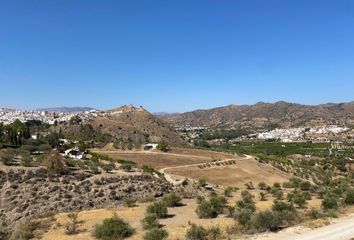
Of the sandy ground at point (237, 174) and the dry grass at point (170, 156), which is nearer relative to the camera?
the sandy ground at point (237, 174)

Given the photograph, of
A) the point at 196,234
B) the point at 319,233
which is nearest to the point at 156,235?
the point at 196,234

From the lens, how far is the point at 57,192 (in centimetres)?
3534

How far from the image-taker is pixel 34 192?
34406 millimetres

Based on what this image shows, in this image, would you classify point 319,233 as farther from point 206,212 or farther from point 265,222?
point 206,212

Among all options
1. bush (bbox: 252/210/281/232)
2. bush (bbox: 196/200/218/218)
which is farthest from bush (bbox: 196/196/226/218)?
bush (bbox: 252/210/281/232)

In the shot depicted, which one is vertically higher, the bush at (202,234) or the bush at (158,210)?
the bush at (202,234)

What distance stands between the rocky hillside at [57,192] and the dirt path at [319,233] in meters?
18.2

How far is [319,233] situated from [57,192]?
924 inches

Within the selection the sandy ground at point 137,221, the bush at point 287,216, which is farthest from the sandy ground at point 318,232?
the sandy ground at point 137,221

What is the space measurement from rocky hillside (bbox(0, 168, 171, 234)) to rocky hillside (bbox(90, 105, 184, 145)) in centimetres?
9891

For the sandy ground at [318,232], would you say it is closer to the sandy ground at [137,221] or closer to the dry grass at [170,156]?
the sandy ground at [137,221]

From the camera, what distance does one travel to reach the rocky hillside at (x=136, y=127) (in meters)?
147

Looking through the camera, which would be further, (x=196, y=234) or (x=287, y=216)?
(x=287, y=216)

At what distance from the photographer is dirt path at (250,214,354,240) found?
1916cm
